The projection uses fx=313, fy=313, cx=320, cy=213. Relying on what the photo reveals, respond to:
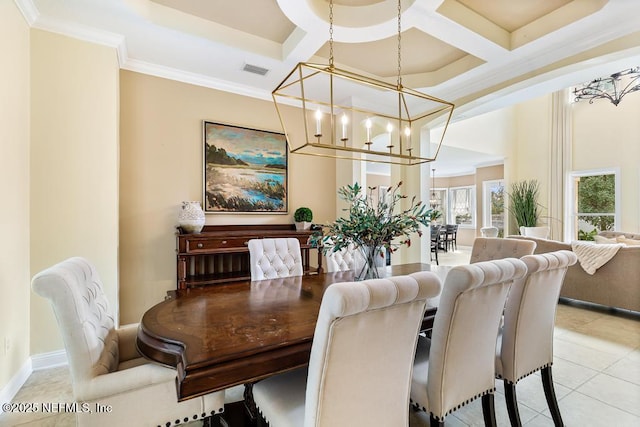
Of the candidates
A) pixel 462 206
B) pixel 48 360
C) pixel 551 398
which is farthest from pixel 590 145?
pixel 48 360

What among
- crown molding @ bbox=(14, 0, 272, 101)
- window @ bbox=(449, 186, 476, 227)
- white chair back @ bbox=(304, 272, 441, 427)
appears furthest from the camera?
window @ bbox=(449, 186, 476, 227)

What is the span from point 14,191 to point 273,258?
6.33 feet

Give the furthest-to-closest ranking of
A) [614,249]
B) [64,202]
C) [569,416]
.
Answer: [614,249], [64,202], [569,416]

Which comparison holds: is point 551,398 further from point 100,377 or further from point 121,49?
point 121,49

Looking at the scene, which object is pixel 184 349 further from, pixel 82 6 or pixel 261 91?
pixel 261 91

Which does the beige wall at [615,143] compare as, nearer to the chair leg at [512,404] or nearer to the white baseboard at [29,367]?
→ the chair leg at [512,404]

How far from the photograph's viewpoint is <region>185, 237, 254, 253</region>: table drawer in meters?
3.19

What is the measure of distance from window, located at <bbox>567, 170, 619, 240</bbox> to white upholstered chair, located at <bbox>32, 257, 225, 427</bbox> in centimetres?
835

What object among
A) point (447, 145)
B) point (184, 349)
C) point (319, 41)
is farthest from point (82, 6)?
point (447, 145)

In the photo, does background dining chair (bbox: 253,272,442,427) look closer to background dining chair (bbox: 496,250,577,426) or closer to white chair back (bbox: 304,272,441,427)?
white chair back (bbox: 304,272,441,427)

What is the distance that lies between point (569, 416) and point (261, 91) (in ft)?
13.7

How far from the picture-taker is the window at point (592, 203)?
653cm

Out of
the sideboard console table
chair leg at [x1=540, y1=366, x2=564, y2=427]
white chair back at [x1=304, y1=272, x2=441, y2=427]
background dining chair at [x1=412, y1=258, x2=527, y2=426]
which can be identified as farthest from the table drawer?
chair leg at [x1=540, y1=366, x2=564, y2=427]

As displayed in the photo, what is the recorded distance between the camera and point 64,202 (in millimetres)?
2623
